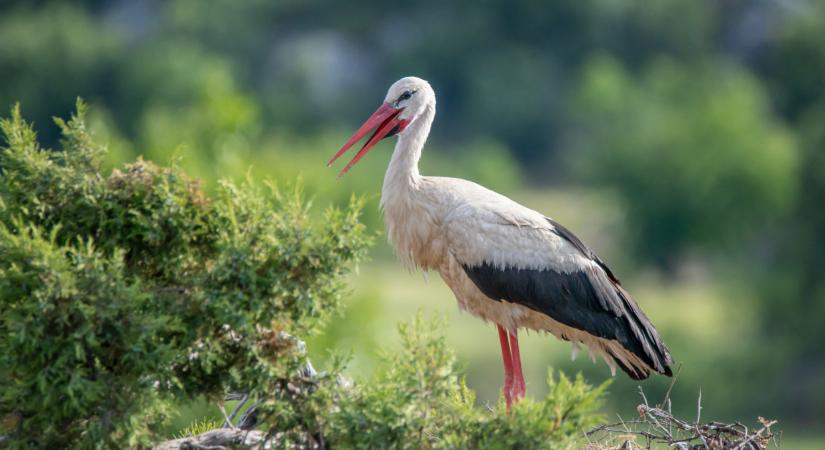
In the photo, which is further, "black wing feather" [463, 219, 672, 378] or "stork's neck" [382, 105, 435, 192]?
"stork's neck" [382, 105, 435, 192]

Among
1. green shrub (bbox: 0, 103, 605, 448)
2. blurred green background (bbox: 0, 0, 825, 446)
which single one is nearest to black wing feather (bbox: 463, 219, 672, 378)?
green shrub (bbox: 0, 103, 605, 448)

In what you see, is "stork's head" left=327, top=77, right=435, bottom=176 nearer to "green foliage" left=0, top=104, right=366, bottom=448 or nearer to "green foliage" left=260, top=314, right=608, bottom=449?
"green foliage" left=0, top=104, right=366, bottom=448

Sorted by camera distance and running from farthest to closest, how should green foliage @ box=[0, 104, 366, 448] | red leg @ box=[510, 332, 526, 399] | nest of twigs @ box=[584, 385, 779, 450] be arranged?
red leg @ box=[510, 332, 526, 399], nest of twigs @ box=[584, 385, 779, 450], green foliage @ box=[0, 104, 366, 448]

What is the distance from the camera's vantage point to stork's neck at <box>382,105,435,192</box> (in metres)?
9.90

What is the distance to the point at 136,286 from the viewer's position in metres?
6.92

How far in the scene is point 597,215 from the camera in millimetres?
56281

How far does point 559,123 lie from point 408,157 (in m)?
60.6

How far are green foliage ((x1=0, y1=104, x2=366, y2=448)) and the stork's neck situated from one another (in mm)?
2442

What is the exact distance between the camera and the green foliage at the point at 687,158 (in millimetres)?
54344

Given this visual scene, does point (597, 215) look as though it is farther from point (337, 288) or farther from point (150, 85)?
point (337, 288)

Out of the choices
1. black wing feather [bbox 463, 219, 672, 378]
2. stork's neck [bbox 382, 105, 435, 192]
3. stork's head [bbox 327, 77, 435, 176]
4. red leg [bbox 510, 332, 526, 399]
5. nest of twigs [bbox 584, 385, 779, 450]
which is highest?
stork's head [bbox 327, 77, 435, 176]

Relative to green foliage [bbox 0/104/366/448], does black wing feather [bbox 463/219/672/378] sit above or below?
above

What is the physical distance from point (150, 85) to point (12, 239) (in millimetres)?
60802

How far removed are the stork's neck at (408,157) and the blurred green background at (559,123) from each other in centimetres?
2047
